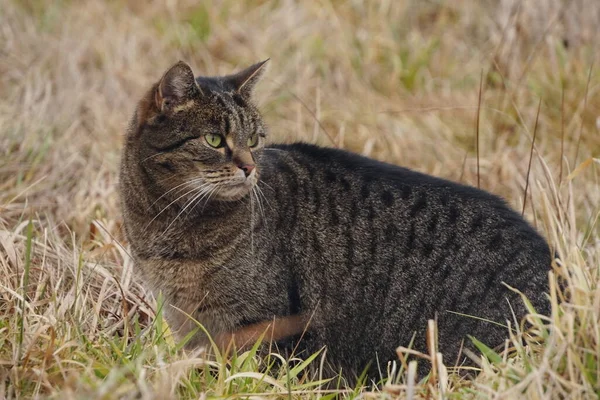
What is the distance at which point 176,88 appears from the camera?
3199mm

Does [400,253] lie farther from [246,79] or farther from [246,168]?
[246,79]

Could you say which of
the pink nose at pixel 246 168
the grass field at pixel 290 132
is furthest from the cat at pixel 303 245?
the grass field at pixel 290 132

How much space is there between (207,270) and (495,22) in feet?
12.8

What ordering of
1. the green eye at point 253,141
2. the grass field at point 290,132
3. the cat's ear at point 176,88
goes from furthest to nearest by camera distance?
the green eye at point 253,141 < the cat's ear at point 176,88 < the grass field at point 290,132

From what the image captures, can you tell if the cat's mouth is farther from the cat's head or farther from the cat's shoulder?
the cat's shoulder

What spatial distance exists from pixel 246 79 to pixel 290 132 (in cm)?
211

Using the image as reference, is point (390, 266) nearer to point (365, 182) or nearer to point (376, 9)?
point (365, 182)

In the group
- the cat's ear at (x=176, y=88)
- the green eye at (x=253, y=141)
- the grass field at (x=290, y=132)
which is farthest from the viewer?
the green eye at (x=253, y=141)

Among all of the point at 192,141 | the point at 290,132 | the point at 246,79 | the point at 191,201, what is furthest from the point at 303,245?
the point at 290,132

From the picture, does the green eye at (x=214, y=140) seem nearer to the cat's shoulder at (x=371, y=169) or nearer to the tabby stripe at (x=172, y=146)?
the tabby stripe at (x=172, y=146)

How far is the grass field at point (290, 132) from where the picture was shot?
8.77 ft

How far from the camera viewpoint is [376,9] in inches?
274

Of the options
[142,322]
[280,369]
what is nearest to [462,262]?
[280,369]

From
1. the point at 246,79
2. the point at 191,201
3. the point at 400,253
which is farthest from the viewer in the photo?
the point at 246,79
